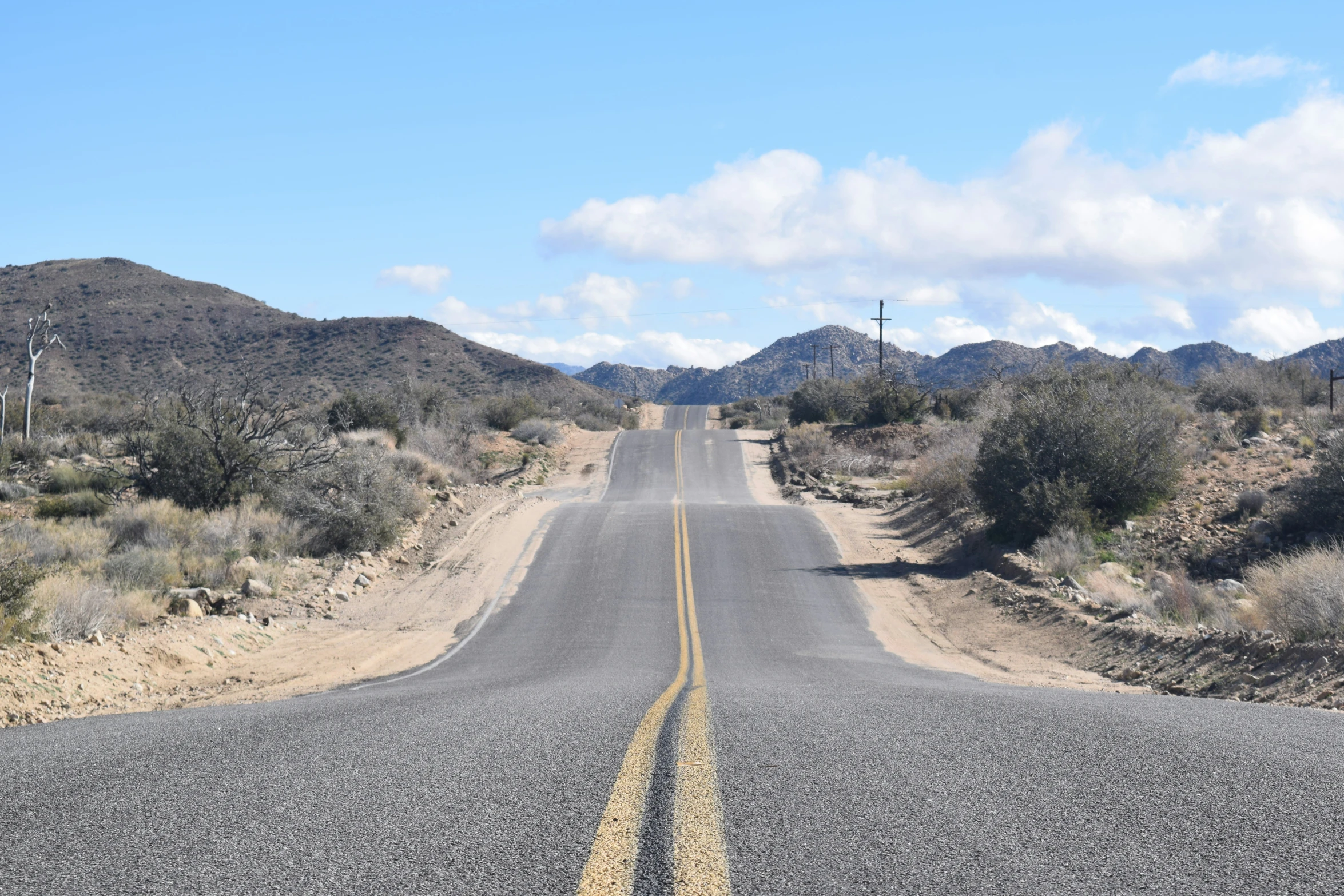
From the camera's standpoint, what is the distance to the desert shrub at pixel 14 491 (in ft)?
91.0

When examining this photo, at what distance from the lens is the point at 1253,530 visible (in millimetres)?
20781

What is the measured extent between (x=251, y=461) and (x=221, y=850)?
24.3 meters

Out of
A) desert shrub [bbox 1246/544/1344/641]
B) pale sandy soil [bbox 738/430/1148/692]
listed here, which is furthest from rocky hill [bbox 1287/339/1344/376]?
desert shrub [bbox 1246/544/1344/641]

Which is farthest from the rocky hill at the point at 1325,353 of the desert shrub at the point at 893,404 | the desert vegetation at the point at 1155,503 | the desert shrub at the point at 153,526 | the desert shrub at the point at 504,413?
the desert shrub at the point at 153,526

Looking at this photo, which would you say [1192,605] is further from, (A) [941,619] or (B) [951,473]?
(B) [951,473]

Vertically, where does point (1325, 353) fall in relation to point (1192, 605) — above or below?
above

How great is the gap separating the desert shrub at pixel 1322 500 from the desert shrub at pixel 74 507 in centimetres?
2907

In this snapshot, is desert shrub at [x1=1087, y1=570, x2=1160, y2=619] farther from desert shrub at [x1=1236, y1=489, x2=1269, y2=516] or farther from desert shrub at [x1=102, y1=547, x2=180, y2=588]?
desert shrub at [x1=102, y1=547, x2=180, y2=588]

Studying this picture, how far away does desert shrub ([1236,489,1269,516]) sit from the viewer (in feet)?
71.7

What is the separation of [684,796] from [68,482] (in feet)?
99.7

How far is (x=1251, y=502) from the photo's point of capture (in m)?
22.1

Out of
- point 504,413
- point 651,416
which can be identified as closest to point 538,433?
point 504,413

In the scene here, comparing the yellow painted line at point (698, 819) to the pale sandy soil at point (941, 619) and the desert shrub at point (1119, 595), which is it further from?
the desert shrub at point (1119, 595)

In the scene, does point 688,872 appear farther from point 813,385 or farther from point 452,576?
point 813,385
